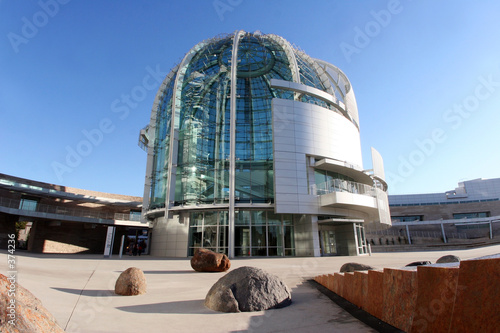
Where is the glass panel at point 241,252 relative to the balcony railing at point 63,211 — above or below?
below

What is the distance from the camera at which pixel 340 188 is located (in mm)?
31422

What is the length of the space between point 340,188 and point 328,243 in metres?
6.62

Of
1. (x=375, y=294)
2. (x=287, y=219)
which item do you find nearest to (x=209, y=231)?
(x=287, y=219)

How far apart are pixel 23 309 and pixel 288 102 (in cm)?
2936

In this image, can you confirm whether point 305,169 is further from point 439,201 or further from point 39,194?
point 439,201

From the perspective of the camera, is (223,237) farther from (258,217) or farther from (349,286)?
(349,286)

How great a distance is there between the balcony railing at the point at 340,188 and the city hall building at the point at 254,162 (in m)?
0.12

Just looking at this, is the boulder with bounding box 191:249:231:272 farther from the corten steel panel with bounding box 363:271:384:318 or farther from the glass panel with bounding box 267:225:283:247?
the glass panel with bounding box 267:225:283:247

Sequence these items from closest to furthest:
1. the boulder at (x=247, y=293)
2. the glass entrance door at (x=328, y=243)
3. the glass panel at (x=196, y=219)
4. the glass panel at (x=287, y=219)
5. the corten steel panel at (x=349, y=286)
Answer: the boulder at (x=247, y=293) < the corten steel panel at (x=349, y=286) < the glass panel at (x=287, y=219) < the glass panel at (x=196, y=219) < the glass entrance door at (x=328, y=243)

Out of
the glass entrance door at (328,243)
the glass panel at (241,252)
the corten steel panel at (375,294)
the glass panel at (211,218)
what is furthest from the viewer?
the glass entrance door at (328,243)

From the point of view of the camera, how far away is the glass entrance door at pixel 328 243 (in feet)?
104

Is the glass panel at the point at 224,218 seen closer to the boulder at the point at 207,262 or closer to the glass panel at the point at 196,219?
the glass panel at the point at 196,219

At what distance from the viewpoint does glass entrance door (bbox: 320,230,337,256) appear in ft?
104

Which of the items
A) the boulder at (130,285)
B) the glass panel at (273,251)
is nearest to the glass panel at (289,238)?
the glass panel at (273,251)
